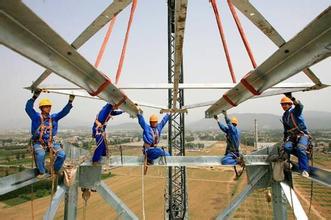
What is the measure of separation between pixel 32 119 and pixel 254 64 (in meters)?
4.40

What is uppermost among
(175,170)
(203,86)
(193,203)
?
(203,86)

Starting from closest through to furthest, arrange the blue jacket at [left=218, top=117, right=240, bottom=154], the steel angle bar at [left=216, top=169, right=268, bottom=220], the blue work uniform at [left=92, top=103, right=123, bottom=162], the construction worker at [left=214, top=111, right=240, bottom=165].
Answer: the steel angle bar at [left=216, top=169, right=268, bottom=220]
the blue work uniform at [left=92, top=103, right=123, bottom=162]
the construction worker at [left=214, top=111, right=240, bottom=165]
the blue jacket at [left=218, top=117, right=240, bottom=154]

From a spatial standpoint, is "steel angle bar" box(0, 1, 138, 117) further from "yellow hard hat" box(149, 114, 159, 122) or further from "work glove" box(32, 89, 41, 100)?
"yellow hard hat" box(149, 114, 159, 122)

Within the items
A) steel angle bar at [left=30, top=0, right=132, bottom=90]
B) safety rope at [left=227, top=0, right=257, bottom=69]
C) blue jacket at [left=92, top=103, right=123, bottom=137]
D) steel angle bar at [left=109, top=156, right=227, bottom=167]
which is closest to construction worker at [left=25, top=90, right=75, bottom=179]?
blue jacket at [left=92, top=103, right=123, bottom=137]

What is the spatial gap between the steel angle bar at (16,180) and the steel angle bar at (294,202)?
483 cm

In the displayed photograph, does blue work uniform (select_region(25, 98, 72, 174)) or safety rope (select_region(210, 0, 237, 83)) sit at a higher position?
safety rope (select_region(210, 0, 237, 83))

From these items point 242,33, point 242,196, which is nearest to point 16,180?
point 242,196

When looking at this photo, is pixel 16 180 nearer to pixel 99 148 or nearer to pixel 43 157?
pixel 43 157

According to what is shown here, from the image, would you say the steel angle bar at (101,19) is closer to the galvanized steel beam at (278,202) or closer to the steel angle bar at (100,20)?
the steel angle bar at (100,20)

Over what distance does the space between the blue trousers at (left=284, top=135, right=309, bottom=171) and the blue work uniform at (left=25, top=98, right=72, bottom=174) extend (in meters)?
4.59

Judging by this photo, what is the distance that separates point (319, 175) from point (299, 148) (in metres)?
0.81

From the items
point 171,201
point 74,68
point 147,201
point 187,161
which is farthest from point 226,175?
point 74,68

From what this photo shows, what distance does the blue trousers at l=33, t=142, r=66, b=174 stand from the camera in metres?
5.56

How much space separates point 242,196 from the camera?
20.1 ft
